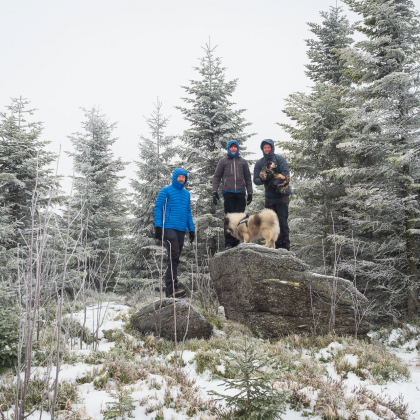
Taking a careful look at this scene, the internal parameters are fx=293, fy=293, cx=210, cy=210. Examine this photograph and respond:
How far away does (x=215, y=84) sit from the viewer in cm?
1241

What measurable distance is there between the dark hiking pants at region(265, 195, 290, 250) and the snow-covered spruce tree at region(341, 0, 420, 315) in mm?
2708

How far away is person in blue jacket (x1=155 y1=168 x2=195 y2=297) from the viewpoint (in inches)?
227

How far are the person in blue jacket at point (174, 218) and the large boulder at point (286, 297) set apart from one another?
1.22m

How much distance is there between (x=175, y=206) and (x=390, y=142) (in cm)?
639

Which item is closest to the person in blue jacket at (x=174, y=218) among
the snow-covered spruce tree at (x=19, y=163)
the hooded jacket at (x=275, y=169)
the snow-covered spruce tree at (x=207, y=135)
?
the hooded jacket at (x=275, y=169)

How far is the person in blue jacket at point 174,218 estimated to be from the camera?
5.76m

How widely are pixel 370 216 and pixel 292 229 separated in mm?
2687

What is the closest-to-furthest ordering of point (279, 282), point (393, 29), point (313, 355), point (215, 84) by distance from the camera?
point (313, 355) < point (279, 282) < point (393, 29) < point (215, 84)

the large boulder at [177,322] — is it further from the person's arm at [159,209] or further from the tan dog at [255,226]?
the tan dog at [255,226]

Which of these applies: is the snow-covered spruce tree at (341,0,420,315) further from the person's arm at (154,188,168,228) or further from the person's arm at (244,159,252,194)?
the person's arm at (154,188,168,228)

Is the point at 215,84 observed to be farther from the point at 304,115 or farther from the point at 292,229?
the point at 292,229

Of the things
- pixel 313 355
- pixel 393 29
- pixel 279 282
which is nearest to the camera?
pixel 313 355

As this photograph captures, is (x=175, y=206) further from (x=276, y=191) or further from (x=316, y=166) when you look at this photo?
(x=316, y=166)

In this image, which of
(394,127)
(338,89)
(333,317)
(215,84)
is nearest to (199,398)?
(333,317)
